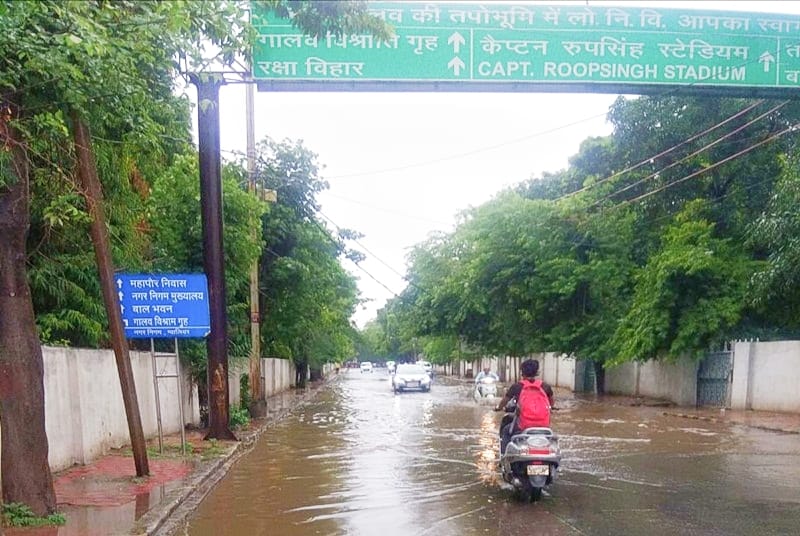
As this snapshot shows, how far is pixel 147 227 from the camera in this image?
58.3ft

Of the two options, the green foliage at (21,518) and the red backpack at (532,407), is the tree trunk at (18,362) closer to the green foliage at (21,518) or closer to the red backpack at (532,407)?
the green foliage at (21,518)

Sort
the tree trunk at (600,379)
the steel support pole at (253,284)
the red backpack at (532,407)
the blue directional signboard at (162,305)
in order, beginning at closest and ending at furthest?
1. the red backpack at (532,407)
2. the blue directional signboard at (162,305)
3. the steel support pole at (253,284)
4. the tree trunk at (600,379)

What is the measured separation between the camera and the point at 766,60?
12.2 m

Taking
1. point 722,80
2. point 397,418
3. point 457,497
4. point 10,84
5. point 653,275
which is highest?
point 722,80

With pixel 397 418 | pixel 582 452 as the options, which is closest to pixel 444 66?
pixel 582 452

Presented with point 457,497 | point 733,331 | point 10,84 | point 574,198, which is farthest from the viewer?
point 574,198

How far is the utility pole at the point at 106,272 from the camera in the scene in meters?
9.29

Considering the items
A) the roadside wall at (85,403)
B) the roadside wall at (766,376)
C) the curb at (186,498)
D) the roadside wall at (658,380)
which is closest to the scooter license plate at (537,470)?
the curb at (186,498)

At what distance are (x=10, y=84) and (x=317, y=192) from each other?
57.7ft

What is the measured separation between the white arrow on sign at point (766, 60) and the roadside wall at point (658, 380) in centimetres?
1579

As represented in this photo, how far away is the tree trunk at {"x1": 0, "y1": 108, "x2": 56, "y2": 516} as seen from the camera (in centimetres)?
746

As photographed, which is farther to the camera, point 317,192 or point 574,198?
point 574,198

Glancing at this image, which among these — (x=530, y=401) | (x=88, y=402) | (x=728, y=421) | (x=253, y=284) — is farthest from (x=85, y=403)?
(x=728, y=421)

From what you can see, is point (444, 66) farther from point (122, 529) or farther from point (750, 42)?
point (122, 529)
